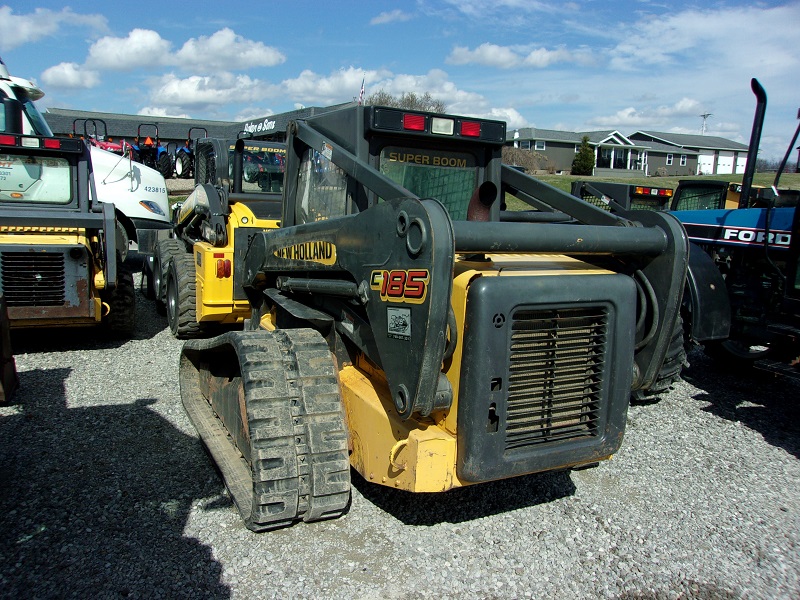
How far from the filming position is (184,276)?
6.82 metres

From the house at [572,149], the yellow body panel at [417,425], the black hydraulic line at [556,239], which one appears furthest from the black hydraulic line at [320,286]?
the house at [572,149]

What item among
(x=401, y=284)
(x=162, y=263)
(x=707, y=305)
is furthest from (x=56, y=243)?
(x=707, y=305)

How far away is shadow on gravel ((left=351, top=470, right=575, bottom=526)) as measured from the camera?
350 centimetres

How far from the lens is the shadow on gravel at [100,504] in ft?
9.41

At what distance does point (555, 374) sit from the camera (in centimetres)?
284

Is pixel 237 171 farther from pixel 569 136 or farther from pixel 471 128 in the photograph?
pixel 569 136

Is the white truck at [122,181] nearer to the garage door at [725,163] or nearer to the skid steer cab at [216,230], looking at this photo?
the skid steer cab at [216,230]

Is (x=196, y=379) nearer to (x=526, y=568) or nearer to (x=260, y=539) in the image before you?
(x=260, y=539)

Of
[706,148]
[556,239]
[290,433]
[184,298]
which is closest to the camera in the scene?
[556,239]

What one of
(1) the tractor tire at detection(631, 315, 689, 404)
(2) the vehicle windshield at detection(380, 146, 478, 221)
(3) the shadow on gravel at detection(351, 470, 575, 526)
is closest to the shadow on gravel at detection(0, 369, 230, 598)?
(3) the shadow on gravel at detection(351, 470, 575, 526)

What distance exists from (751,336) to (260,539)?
4408 millimetres

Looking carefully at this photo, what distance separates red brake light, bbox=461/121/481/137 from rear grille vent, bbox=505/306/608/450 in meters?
1.33

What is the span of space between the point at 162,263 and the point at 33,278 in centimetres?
175

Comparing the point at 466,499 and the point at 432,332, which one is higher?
the point at 432,332
